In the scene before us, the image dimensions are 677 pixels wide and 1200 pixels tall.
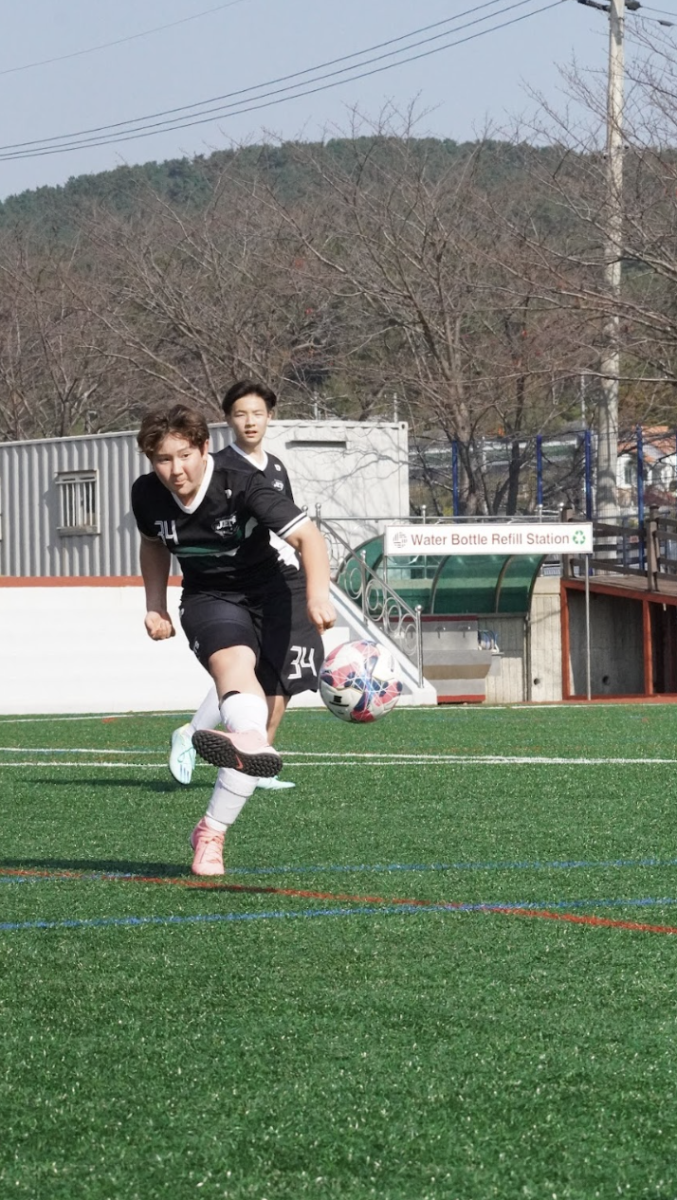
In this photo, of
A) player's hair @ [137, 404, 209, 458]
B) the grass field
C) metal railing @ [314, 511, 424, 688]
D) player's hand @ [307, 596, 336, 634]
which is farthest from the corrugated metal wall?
player's hand @ [307, 596, 336, 634]

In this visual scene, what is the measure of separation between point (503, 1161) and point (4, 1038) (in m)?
1.31

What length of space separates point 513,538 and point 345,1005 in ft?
69.8

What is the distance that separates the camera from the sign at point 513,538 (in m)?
24.6

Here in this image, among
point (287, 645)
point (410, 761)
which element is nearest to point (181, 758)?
point (410, 761)

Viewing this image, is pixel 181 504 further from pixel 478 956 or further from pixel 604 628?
pixel 604 628

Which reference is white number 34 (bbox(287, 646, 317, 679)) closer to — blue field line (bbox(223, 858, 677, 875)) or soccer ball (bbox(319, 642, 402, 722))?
blue field line (bbox(223, 858, 677, 875))

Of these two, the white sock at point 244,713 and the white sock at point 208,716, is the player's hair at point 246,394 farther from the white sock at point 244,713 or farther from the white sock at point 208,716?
the white sock at point 244,713

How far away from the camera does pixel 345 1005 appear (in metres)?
3.99

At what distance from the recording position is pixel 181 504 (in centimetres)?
606

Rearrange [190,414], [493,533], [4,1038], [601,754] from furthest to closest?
[493,533], [601,754], [190,414], [4,1038]

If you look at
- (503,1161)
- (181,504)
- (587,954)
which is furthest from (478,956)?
(181,504)

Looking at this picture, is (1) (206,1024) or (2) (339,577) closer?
(1) (206,1024)

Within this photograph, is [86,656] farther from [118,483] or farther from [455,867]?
[455,867]

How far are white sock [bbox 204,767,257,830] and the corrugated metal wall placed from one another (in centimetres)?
2320
